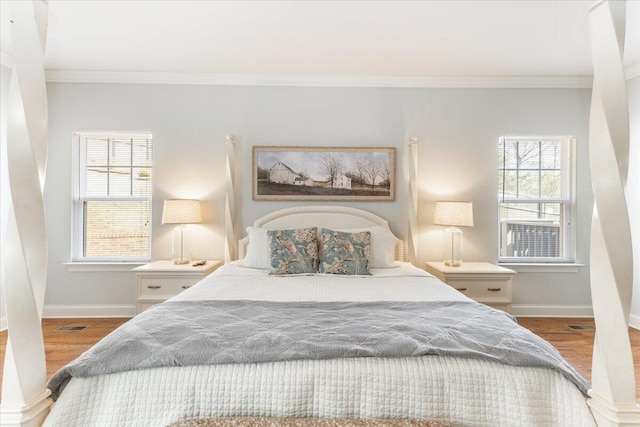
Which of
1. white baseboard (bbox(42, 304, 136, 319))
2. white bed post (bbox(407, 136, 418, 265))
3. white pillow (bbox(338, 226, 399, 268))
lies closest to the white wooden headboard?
white bed post (bbox(407, 136, 418, 265))

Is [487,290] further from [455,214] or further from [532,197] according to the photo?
[532,197]

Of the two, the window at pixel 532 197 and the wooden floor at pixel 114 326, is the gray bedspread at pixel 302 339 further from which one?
the window at pixel 532 197

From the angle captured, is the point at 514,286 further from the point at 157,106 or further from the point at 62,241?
the point at 62,241

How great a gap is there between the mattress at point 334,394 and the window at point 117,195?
275 centimetres

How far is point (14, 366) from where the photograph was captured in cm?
116

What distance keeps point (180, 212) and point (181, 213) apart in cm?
1

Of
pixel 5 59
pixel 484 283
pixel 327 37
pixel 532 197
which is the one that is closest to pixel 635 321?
pixel 532 197

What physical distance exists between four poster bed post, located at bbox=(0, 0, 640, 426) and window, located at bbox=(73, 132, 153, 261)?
2.75 meters

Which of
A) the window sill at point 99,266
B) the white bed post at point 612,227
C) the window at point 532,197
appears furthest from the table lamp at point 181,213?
the window at point 532,197

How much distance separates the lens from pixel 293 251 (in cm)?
300

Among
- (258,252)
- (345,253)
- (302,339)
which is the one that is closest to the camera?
(302,339)

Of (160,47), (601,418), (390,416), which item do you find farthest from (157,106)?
(601,418)

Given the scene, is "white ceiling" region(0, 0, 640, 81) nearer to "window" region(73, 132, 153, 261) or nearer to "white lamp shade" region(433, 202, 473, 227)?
"window" region(73, 132, 153, 261)

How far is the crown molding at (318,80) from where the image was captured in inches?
144
